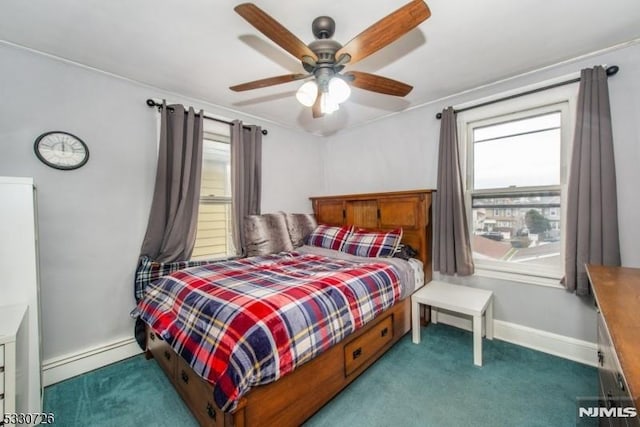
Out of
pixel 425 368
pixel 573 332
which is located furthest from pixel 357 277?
pixel 573 332

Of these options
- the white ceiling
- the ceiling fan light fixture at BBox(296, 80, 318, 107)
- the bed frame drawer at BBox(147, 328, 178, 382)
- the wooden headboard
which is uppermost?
the white ceiling

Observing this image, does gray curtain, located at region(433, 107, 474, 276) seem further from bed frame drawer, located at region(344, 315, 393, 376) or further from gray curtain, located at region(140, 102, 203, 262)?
gray curtain, located at region(140, 102, 203, 262)

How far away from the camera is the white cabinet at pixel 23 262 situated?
1463 millimetres

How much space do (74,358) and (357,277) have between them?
7.34 feet

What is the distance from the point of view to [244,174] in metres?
2.93

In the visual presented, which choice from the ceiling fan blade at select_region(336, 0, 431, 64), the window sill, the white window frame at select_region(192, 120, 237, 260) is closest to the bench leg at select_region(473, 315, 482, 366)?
the window sill

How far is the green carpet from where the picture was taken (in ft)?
5.04

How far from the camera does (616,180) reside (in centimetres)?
192

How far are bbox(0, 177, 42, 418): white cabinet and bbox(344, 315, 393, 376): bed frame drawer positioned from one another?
1.85 metres

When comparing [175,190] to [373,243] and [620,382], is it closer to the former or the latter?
[373,243]

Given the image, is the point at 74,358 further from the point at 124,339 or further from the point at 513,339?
the point at 513,339

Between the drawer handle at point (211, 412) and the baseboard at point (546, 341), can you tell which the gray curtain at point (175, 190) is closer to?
the drawer handle at point (211, 412)

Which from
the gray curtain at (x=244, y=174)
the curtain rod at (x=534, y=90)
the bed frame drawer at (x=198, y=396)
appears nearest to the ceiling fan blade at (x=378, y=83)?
the curtain rod at (x=534, y=90)

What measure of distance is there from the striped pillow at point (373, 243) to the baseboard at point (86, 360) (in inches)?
84.6
